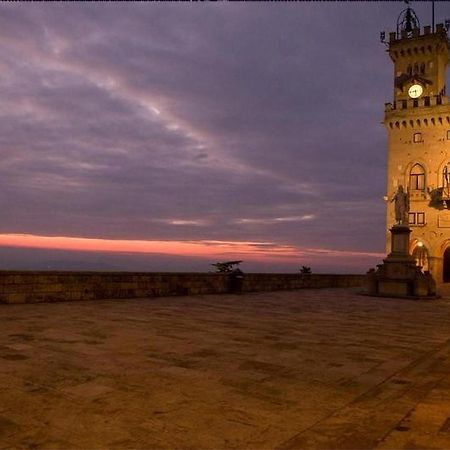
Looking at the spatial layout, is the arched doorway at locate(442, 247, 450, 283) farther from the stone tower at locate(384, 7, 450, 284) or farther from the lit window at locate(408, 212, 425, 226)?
the lit window at locate(408, 212, 425, 226)

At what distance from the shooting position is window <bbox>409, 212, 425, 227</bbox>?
40.8 m

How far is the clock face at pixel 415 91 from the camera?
43.2 metres

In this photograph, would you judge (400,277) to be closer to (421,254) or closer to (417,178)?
(421,254)

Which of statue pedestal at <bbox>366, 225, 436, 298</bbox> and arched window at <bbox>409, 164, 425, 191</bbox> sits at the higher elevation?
arched window at <bbox>409, 164, 425, 191</bbox>

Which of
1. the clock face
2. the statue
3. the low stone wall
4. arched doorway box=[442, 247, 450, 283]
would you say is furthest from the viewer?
the clock face

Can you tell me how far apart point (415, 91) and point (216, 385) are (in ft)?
144

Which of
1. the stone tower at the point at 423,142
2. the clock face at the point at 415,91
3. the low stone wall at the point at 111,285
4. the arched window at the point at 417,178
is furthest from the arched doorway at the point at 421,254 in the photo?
the low stone wall at the point at 111,285

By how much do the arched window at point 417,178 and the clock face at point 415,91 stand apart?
692 centimetres

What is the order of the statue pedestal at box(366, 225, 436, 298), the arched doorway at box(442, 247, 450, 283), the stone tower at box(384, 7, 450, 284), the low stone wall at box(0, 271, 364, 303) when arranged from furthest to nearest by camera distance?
the arched doorway at box(442, 247, 450, 283), the stone tower at box(384, 7, 450, 284), the statue pedestal at box(366, 225, 436, 298), the low stone wall at box(0, 271, 364, 303)

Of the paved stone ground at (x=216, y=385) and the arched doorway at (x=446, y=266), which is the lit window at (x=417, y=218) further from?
the paved stone ground at (x=216, y=385)

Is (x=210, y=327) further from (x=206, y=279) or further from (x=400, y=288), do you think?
(x=400, y=288)

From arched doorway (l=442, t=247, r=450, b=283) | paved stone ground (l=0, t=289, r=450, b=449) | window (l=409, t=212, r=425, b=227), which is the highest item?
window (l=409, t=212, r=425, b=227)

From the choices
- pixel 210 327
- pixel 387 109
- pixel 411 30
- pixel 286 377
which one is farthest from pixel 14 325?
pixel 411 30

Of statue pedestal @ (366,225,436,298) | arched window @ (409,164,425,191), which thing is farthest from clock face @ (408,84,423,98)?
statue pedestal @ (366,225,436,298)
